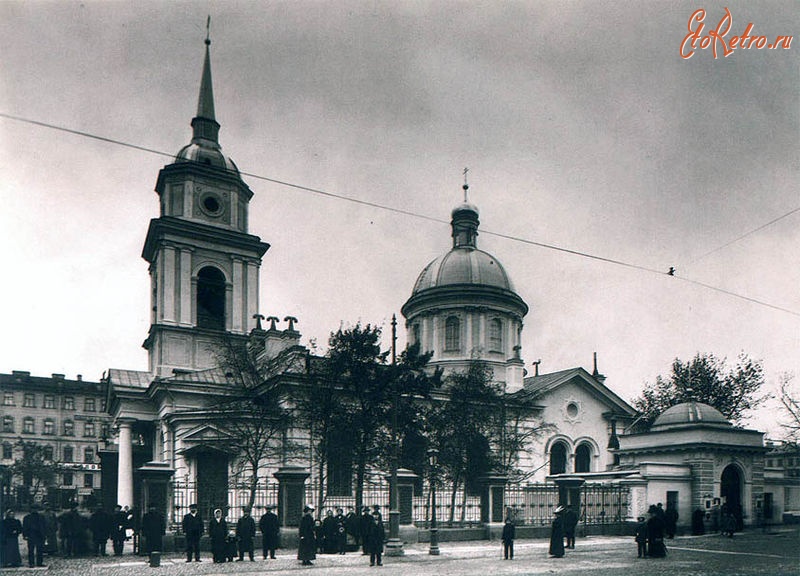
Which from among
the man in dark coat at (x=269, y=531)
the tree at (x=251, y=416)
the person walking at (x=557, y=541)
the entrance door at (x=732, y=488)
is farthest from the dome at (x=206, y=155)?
the entrance door at (x=732, y=488)

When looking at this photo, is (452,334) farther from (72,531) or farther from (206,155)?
Result: (72,531)

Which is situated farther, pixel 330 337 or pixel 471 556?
pixel 330 337

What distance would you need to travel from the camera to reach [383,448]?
24.9 meters

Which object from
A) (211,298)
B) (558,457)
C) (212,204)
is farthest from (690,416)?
(212,204)

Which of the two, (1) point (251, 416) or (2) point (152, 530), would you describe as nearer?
(2) point (152, 530)

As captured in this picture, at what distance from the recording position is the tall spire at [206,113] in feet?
122

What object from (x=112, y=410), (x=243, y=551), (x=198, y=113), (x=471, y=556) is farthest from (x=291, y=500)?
(x=198, y=113)

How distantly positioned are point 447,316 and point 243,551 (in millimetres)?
27248

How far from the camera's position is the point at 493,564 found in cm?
1653

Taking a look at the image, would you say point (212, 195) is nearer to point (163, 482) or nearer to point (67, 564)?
point (163, 482)

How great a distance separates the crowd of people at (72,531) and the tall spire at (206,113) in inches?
888

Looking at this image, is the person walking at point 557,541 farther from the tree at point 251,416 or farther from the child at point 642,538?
the tree at point 251,416

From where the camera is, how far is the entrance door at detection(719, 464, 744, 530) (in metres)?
30.8

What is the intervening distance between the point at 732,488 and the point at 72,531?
26872 millimetres
